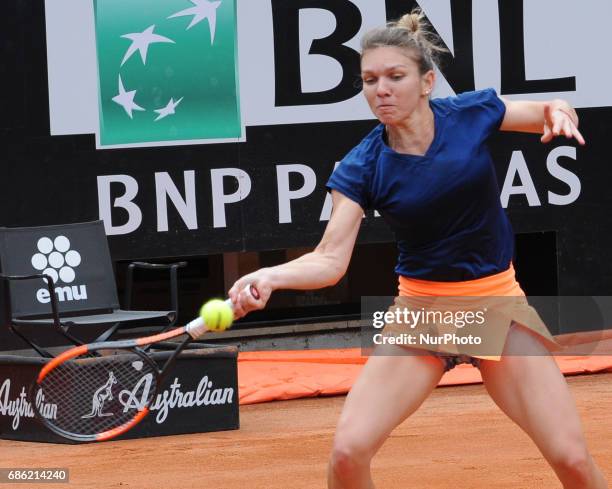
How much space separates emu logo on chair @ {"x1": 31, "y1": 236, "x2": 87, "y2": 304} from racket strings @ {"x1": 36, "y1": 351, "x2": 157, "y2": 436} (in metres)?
0.87

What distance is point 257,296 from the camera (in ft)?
11.2

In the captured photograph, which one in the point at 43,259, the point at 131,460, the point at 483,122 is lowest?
the point at 131,460

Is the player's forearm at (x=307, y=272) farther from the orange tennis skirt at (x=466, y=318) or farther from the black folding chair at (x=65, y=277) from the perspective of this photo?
the black folding chair at (x=65, y=277)

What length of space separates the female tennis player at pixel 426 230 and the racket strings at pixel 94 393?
2222 mm

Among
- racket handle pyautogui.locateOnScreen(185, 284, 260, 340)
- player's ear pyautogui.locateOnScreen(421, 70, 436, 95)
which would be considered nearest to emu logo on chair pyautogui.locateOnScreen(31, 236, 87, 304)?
player's ear pyautogui.locateOnScreen(421, 70, 436, 95)

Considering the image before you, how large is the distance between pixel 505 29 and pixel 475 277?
5212 millimetres

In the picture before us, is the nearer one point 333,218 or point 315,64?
point 333,218

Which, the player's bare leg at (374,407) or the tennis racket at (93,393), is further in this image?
the tennis racket at (93,393)

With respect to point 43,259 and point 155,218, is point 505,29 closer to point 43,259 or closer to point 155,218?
point 155,218

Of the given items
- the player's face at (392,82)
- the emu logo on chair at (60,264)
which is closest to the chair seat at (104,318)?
the emu logo on chair at (60,264)

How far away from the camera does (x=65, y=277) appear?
23.9 ft

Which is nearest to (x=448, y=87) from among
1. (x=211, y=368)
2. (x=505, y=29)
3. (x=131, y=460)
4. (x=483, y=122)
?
(x=505, y=29)

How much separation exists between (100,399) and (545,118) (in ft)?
9.75

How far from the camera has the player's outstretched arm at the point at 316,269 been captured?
343cm
